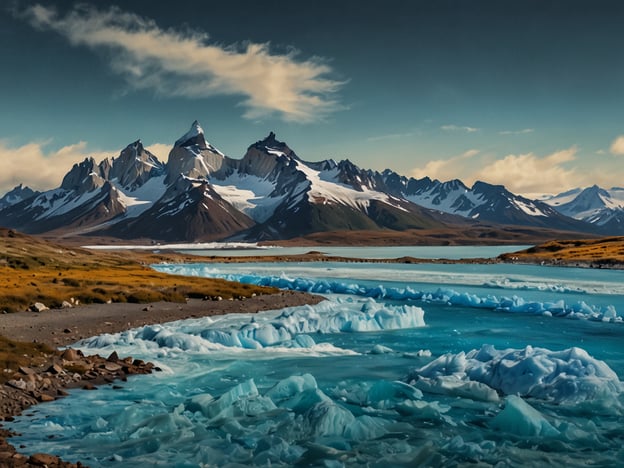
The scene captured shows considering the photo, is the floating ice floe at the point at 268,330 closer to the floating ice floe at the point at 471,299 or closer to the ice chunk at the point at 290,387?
the ice chunk at the point at 290,387

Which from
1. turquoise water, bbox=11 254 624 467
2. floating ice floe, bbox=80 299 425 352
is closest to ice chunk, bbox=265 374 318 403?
turquoise water, bbox=11 254 624 467

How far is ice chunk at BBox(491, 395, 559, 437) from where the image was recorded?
15.4 meters

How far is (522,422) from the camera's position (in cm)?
1559

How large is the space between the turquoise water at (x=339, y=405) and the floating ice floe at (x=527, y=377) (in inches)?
2.1

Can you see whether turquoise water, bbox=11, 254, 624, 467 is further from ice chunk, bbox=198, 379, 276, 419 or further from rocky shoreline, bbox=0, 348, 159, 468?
rocky shoreline, bbox=0, 348, 159, 468

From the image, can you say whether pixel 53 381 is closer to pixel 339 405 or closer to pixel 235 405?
pixel 235 405

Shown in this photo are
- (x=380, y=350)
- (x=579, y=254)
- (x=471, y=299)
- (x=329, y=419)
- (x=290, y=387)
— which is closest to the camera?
(x=329, y=419)

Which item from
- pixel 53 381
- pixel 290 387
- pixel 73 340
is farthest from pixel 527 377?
pixel 73 340

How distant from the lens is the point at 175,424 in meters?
16.0

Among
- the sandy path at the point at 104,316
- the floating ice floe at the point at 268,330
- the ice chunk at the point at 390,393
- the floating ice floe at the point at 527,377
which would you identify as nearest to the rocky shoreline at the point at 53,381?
the floating ice floe at the point at 268,330

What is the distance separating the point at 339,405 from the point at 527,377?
724 centimetres

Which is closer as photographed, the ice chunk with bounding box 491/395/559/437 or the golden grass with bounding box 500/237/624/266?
the ice chunk with bounding box 491/395/559/437

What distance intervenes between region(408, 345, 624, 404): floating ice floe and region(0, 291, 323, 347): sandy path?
19.3m

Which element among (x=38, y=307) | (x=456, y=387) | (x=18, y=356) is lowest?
(x=456, y=387)
